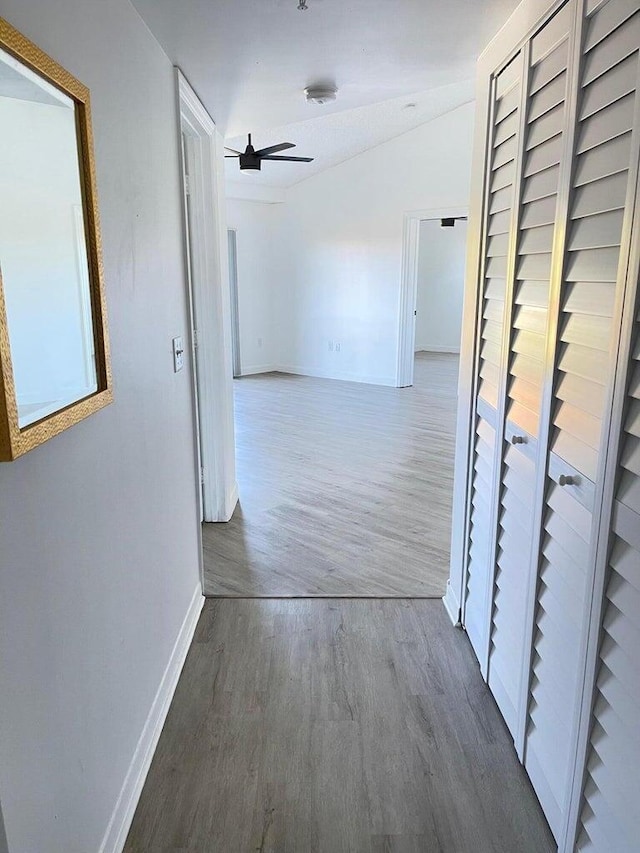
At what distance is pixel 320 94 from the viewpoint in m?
2.43

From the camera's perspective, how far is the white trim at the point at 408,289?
6.83m

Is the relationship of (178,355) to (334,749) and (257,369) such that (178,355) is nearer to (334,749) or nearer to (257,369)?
(334,749)

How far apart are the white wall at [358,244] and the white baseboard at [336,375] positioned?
0.6 inches

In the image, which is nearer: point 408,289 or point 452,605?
point 452,605

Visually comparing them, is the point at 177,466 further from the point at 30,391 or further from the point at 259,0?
the point at 259,0

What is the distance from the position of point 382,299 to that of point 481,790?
6255 millimetres

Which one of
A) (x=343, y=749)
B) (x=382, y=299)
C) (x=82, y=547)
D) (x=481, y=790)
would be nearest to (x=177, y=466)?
(x=82, y=547)

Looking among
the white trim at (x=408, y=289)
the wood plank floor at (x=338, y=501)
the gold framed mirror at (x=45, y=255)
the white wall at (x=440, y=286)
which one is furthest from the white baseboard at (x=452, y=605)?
the white wall at (x=440, y=286)

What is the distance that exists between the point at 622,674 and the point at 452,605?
1.35 metres

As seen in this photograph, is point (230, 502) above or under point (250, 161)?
under

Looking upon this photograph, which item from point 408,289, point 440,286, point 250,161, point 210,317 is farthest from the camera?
point 440,286

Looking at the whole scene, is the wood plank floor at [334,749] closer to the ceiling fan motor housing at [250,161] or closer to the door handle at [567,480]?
the door handle at [567,480]

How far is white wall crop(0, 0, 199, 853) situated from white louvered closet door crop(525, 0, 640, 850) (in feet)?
3.45

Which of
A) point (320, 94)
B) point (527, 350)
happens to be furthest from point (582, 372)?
point (320, 94)
